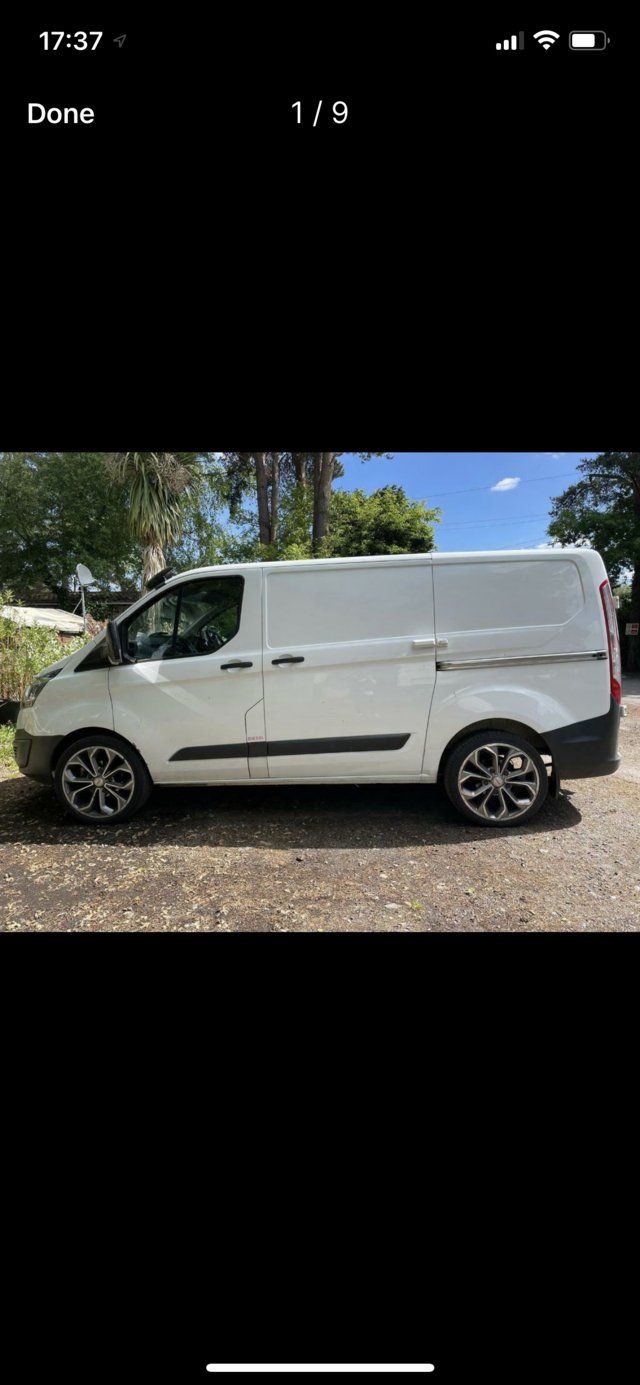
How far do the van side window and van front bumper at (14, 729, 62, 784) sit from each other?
822mm

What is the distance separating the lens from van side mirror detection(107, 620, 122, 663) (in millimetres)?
3297

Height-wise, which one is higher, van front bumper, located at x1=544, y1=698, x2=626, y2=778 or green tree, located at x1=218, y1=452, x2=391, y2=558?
green tree, located at x1=218, y1=452, x2=391, y2=558

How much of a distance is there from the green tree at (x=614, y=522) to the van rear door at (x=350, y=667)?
1179 centimetres

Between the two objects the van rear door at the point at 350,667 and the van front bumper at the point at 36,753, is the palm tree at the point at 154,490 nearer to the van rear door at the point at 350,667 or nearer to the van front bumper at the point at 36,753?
the van front bumper at the point at 36,753

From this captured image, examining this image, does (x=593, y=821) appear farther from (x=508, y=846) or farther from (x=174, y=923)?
(x=174, y=923)

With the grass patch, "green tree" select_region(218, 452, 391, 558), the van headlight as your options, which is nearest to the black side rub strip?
the van headlight

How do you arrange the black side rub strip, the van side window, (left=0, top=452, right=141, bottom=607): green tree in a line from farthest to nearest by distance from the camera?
(left=0, top=452, right=141, bottom=607): green tree < the van side window < the black side rub strip

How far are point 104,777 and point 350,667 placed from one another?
180cm

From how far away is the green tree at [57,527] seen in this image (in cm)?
1683

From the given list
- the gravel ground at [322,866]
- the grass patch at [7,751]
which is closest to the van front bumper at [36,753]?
the gravel ground at [322,866]

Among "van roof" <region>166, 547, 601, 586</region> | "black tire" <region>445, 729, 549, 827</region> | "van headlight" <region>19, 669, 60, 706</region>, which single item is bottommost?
"black tire" <region>445, 729, 549, 827</region>
